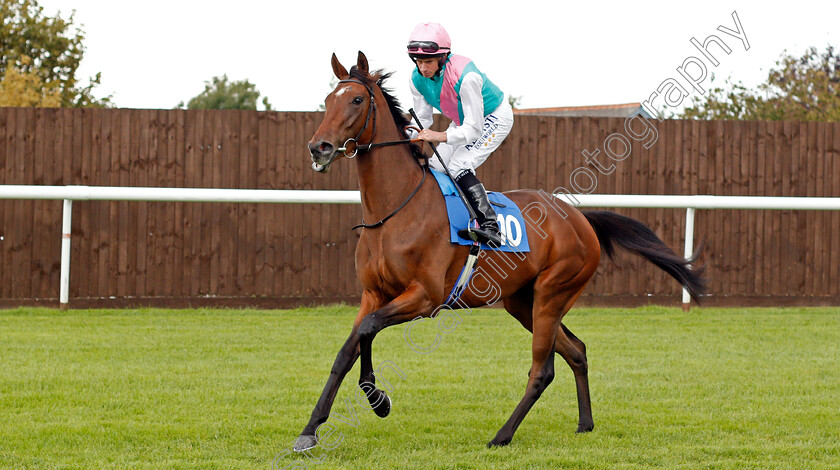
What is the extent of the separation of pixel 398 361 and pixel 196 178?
12.5 feet

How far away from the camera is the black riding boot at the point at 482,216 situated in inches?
188

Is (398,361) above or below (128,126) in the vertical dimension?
below

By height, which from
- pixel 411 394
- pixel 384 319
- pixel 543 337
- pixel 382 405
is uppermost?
pixel 384 319

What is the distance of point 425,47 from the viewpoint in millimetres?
4637

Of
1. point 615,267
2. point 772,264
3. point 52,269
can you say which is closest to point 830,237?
point 772,264

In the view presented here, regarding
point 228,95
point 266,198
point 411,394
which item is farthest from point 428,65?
point 228,95

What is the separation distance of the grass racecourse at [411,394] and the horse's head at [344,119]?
1401mm

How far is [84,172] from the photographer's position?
9.36 m

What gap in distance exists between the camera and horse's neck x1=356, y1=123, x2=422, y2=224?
454 cm

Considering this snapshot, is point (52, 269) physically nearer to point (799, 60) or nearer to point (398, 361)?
point (398, 361)

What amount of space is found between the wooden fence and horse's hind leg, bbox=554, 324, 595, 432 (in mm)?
4666

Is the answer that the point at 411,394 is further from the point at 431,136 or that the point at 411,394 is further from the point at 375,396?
the point at 431,136

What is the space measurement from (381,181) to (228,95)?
45.6 m

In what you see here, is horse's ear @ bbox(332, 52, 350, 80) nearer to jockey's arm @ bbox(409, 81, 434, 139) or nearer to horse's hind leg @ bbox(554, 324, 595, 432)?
jockey's arm @ bbox(409, 81, 434, 139)
